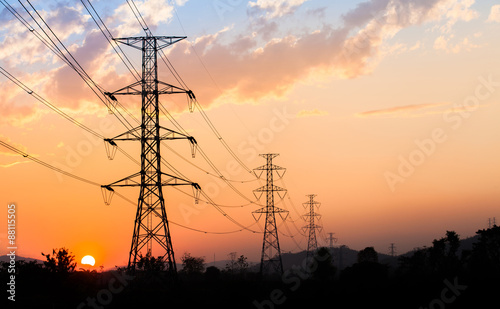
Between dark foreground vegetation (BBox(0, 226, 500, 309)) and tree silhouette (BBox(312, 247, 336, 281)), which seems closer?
dark foreground vegetation (BBox(0, 226, 500, 309))

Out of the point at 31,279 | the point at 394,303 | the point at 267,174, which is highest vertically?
the point at 267,174

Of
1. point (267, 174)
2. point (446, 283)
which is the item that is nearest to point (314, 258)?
point (267, 174)

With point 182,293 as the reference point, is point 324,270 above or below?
above

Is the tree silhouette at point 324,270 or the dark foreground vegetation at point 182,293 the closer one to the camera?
the dark foreground vegetation at point 182,293

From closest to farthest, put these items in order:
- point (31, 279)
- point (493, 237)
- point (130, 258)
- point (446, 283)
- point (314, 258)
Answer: point (130, 258) → point (31, 279) → point (446, 283) → point (493, 237) → point (314, 258)

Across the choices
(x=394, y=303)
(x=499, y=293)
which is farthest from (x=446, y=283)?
(x=394, y=303)

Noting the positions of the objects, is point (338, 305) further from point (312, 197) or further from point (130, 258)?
point (312, 197)

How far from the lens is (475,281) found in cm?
7962

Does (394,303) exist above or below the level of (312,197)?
below

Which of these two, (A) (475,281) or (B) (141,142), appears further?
(A) (475,281)

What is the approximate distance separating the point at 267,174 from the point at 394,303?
37.9m

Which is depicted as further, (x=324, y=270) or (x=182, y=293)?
(x=324, y=270)

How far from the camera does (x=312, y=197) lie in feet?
462

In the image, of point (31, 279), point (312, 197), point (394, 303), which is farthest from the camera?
point (312, 197)
